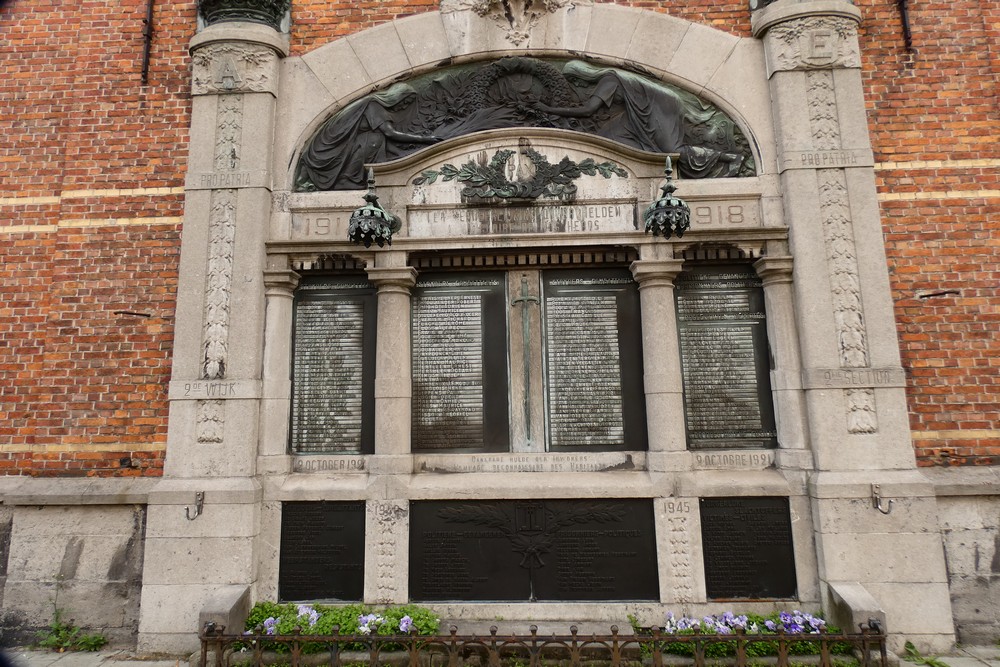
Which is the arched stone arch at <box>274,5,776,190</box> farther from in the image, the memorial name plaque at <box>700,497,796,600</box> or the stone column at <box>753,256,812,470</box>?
the memorial name plaque at <box>700,497,796,600</box>

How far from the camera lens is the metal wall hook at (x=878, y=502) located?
18.9 feet

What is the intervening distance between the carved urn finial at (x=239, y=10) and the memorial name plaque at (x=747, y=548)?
25.3 feet

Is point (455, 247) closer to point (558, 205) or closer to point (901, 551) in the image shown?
point (558, 205)

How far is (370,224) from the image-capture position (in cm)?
620

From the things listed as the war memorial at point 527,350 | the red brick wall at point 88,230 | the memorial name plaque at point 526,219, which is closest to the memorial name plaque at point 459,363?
the war memorial at point 527,350

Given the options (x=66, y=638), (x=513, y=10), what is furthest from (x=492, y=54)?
(x=66, y=638)

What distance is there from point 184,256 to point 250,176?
1.19 m

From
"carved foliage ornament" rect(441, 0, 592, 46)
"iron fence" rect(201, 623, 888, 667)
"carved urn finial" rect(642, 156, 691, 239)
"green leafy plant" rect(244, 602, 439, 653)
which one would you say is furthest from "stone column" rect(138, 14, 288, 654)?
"carved urn finial" rect(642, 156, 691, 239)

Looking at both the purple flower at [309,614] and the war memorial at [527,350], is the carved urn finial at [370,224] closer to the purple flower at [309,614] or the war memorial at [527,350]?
the war memorial at [527,350]

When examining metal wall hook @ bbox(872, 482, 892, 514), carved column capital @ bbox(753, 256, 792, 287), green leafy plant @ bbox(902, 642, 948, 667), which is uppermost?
carved column capital @ bbox(753, 256, 792, 287)

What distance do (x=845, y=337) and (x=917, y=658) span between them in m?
3.14

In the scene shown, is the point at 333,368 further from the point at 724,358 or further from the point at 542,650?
the point at 724,358

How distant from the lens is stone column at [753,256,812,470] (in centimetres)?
616

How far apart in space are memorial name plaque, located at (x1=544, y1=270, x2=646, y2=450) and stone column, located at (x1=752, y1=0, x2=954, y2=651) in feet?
6.02
